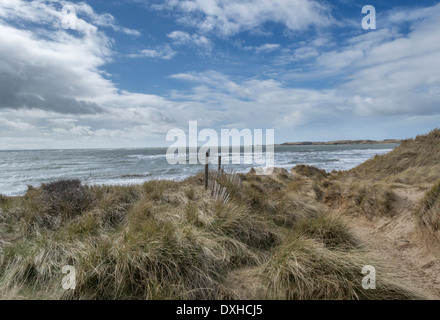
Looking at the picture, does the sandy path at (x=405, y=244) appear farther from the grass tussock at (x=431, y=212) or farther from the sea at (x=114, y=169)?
the sea at (x=114, y=169)

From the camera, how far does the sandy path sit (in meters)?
4.07

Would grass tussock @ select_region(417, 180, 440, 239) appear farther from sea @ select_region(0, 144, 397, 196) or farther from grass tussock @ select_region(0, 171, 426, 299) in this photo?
sea @ select_region(0, 144, 397, 196)

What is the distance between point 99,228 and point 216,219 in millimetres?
2624

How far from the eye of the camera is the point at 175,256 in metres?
3.72

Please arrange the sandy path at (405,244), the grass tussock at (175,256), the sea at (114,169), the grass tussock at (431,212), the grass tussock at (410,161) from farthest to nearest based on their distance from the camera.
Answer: the sea at (114,169) < the grass tussock at (410,161) < the grass tussock at (431,212) < the sandy path at (405,244) < the grass tussock at (175,256)

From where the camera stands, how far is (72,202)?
6398mm

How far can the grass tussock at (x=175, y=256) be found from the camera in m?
3.28

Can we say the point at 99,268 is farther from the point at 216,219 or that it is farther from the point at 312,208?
the point at 312,208


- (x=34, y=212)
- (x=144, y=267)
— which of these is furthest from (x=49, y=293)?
(x=34, y=212)

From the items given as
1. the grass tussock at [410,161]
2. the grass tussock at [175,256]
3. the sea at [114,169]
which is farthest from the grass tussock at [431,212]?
the sea at [114,169]

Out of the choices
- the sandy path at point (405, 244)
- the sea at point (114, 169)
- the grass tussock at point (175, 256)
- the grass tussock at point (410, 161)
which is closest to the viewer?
the grass tussock at point (175, 256)

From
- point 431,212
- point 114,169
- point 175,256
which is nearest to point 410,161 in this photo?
point 431,212

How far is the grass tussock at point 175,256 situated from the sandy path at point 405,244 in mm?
788

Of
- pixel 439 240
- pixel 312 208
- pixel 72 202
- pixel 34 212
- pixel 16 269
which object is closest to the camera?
pixel 16 269
